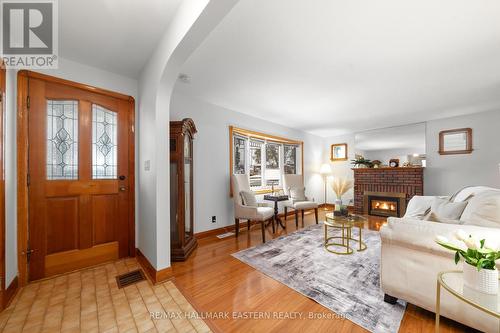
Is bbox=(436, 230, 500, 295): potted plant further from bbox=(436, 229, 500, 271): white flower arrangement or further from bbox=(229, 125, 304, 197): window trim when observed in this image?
bbox=(229, 125, 304, 197): window trim

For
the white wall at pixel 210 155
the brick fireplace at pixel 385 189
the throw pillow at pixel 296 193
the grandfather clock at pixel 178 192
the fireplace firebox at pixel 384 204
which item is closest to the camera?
the grandfather clock at pixel 178 192

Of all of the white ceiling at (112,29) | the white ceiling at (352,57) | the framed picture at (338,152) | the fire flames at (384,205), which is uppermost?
the white ceiling at (112,29)

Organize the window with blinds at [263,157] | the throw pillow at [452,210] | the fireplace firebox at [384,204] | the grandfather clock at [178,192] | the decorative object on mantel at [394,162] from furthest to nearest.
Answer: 1. the decorative object on mantel at [394,162]
2. the fireplace firebox at [384,204]
3. the window with blinds at [263,157]
4. the grandfather clock at [178,192]
5. the throw pillow at [452,210]

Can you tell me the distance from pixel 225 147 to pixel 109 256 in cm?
233

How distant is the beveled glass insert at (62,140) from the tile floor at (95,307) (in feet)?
3.62

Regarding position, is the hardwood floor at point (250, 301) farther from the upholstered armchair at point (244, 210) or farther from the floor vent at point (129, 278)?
the upholstered armchair at point (244, 210)

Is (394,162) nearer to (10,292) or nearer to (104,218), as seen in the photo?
(104,218)

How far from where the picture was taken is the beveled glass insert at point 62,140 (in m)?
2.07

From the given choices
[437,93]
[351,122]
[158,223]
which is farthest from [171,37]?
[351,122]

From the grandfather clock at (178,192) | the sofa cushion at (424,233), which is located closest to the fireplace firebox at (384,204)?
the sofa cushion at (424,233)

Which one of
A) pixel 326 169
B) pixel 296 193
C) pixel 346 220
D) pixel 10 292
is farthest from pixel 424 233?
pixel 326 169

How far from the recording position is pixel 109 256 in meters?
2.35

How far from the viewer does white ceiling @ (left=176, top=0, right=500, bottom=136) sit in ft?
4.93

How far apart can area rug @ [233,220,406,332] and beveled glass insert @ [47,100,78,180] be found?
7.25 feet
